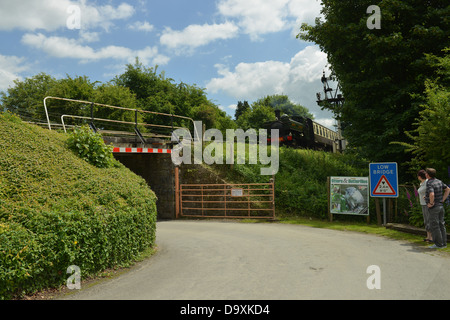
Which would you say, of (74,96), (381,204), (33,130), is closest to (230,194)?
(381,204)

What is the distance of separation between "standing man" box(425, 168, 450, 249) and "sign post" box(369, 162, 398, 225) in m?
3.87

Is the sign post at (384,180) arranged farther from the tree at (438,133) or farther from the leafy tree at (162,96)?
the leafy tree at (162,96)

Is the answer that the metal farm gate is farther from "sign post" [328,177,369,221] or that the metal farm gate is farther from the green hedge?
the green hedge

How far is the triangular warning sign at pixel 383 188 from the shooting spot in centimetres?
1200

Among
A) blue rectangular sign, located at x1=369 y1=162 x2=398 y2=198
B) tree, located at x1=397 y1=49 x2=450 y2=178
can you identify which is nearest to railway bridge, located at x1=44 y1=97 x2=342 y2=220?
blue rectangular sign, located at x1=369 y1=162 x2=398 y2=198

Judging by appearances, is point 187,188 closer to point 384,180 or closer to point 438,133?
point 384,180

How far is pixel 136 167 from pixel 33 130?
954cm

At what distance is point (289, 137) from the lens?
26.8 metres

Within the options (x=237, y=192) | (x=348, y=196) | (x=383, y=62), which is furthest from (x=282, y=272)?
(x=383, y=62)

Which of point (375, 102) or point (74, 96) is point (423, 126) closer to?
point (375, 102)

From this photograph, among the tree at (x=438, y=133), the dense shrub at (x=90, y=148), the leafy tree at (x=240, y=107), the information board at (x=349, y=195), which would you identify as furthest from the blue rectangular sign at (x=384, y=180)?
the leafy tree at (x=240, y=107)

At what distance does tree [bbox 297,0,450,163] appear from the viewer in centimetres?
1377

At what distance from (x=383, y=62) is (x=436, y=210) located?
8623 millimetres
